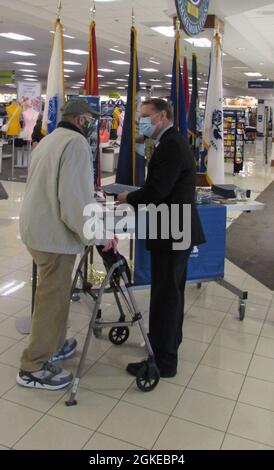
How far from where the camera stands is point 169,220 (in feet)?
9.77

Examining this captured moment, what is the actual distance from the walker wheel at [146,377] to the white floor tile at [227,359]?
1.76 feet

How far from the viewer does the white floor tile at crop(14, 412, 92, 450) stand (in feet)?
7.85

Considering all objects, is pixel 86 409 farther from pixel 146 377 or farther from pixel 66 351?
pixel 66 351

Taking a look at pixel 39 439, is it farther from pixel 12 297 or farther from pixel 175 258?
pixel 12 297

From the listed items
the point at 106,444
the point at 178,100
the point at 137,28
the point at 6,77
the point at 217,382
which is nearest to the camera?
the point at 106,444

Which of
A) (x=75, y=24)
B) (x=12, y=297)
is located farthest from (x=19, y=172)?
(x=12, y=297)

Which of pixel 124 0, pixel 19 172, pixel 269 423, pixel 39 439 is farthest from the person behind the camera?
pixel 19 172

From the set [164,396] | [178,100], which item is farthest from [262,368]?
[178,100]

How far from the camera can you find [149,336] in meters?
3.19

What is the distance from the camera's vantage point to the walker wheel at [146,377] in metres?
2.93

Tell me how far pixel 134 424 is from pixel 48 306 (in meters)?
0.81

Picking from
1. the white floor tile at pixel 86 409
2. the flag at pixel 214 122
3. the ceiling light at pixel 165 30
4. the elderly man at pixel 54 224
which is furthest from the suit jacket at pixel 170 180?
the ceiling light at pixel 165 30

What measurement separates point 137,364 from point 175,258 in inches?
29.7

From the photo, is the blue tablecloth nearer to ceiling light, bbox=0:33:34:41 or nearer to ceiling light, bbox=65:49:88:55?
ceiling light, bbox=0:33:34:41
